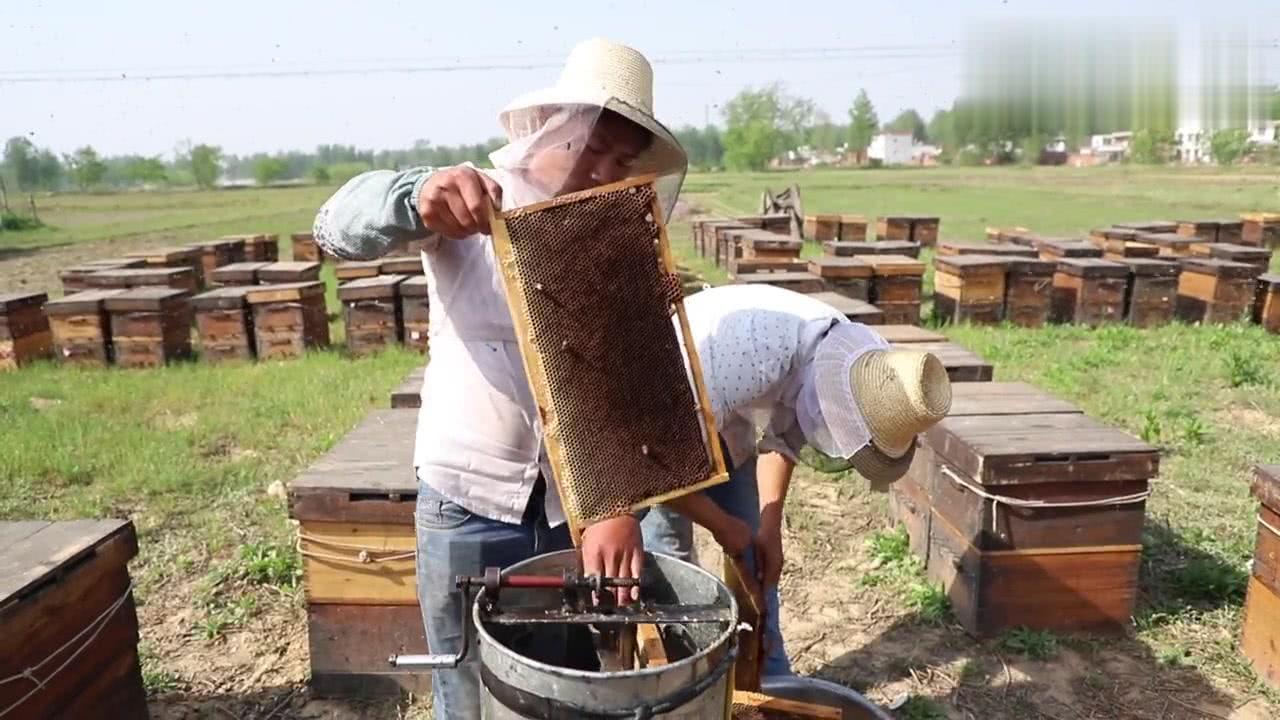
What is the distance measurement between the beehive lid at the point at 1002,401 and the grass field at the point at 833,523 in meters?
0.76

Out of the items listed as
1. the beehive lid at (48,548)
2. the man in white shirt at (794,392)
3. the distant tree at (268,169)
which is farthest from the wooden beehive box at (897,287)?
the distant tree at (268,169)

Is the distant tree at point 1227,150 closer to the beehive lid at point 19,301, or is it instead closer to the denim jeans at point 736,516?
the beehive lid at point 19,301

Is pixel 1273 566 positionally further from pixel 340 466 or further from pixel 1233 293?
pixel 1233 293

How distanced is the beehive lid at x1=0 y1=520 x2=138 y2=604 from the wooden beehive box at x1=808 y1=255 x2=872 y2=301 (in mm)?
6939

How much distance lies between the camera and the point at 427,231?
5.16 feet

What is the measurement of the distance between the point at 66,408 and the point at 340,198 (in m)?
6.25

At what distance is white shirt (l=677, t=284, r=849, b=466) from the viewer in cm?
203

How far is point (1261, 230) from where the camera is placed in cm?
1505

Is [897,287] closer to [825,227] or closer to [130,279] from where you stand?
[130,279]

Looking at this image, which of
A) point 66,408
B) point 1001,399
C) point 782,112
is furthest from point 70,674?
point 782,112

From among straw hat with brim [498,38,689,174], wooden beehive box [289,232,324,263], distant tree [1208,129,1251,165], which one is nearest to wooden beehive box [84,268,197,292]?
wooden beehive box [289,232,324,263]

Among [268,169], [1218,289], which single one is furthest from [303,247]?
[268,169]

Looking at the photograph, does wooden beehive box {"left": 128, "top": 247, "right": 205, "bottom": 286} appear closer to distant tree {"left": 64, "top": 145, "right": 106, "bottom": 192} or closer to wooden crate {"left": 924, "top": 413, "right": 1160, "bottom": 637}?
wooden crate {"left": 924, "top": 413, "right": 1160, "bottom": 637}

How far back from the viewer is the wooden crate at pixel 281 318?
8242 millimetres
